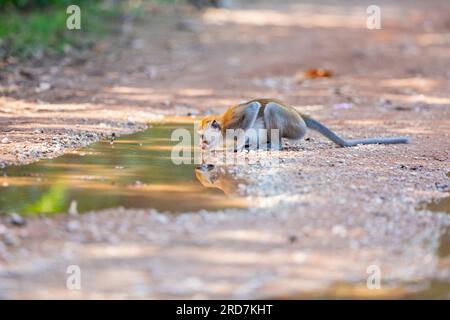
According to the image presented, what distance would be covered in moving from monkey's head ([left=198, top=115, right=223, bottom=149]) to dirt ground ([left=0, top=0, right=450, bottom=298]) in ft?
1.87

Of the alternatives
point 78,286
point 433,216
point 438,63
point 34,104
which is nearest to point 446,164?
point 433,216

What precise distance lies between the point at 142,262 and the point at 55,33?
1010 cm

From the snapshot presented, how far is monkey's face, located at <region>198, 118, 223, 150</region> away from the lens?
26.8ft

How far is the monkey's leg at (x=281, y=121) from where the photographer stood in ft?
26.3

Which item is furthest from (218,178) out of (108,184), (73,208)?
(73,208)

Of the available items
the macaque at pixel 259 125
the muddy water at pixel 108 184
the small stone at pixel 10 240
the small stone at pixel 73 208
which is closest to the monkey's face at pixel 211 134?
the macaque at pixel 259 125

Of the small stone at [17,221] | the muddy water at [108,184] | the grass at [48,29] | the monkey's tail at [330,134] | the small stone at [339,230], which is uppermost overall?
the grass at [48,29]

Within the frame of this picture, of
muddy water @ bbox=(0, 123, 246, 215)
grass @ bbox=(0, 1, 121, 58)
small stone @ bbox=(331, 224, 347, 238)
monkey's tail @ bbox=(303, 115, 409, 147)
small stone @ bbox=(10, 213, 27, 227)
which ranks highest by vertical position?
grass @ bbox=(0, 1, 121, 58)

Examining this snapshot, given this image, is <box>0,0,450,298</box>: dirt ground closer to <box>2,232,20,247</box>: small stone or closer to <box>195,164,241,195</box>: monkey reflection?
<box>2,232,20,247</box>: small stone

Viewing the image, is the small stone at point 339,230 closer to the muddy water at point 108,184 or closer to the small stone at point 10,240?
the muddy water at point 108,184

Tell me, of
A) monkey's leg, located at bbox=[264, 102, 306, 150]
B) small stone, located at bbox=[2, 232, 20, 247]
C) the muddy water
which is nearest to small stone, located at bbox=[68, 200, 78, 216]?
the muddy water

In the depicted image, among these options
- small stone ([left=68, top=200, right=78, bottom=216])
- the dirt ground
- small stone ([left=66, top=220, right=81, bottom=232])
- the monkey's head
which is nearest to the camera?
the dirt ground

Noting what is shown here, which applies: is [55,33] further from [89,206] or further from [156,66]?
[89,206]

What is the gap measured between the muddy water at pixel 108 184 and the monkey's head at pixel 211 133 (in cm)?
43
